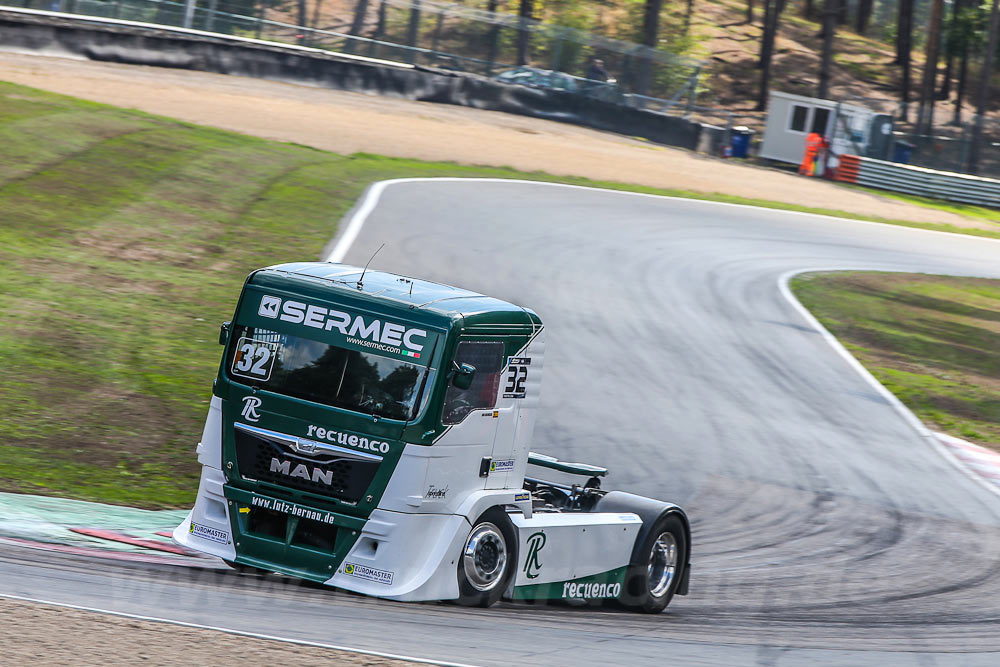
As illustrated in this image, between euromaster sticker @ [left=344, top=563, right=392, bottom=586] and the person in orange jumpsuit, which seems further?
the person in orange jumpsuit

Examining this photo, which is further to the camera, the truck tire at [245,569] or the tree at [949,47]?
the tree at [949,47]

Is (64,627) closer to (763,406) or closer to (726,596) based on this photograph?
(726,596)

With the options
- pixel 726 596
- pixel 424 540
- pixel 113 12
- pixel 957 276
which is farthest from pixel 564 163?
pixel 424 540

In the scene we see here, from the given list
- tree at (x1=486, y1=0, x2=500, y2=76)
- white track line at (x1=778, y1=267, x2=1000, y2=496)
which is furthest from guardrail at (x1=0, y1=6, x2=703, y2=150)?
white track line at (x1=778, y1=267, x2=1000, y2=496)

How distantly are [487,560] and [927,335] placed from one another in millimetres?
16657

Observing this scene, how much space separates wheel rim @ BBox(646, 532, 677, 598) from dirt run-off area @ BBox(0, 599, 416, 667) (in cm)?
373

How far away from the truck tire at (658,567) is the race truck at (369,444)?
1123 mm

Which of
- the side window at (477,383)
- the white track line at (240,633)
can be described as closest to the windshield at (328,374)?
the side window at (477,383)

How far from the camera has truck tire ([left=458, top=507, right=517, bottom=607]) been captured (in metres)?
8.22

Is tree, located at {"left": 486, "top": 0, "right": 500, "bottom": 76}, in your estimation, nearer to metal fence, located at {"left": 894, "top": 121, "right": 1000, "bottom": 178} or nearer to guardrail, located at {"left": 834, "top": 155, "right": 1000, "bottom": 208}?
guardrail, located at {"left": 834, "top": 155, "right": 1000, "bottom": 208}

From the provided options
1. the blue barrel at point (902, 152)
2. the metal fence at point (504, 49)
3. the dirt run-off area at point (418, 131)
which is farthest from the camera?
the blue barrel at point (902, 152)

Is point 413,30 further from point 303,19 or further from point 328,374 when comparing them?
point 328,374

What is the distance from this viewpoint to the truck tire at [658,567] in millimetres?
9680

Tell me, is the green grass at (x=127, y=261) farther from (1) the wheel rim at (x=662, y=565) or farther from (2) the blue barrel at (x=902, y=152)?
(2) the blue barrel at (x=902, y=152)
